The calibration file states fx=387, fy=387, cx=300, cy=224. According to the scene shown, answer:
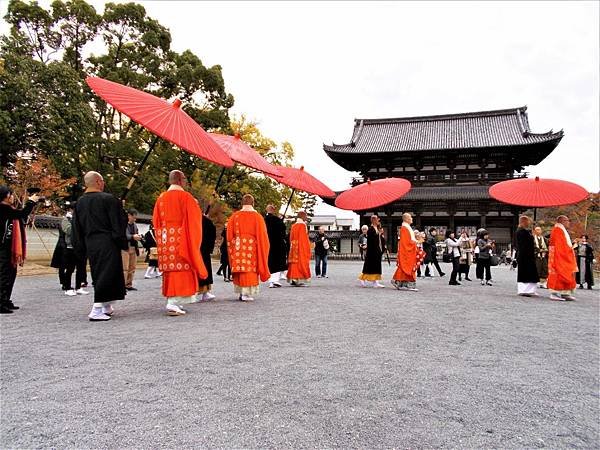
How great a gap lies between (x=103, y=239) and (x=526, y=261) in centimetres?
855

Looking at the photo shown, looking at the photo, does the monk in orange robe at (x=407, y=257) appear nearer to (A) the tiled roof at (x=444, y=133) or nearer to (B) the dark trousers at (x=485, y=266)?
(B) the dark trousers at (x=485, y=266)

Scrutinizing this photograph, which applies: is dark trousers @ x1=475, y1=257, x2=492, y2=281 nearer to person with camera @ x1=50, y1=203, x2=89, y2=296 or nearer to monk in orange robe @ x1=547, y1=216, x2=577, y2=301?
monk in orange robe @ x1=547, y1=216, x2=577, y2=301

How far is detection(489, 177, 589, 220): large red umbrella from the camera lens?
27.3 feet

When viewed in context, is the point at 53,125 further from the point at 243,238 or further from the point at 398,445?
the point at 398,445

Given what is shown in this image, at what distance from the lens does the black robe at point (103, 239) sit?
4.91m

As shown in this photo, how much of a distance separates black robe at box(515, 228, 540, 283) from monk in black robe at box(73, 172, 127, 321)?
8.16 meters

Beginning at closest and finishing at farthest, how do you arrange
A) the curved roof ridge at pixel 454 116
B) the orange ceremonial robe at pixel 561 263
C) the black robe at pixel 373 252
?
the orange ceremonial robe at pixel 561 263, the black robe at pixel 373 252, the curved roof ridge at pixel 454 116

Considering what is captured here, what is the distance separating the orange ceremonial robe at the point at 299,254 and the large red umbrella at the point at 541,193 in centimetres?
458

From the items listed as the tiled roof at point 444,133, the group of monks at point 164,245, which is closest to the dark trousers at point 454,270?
the group of monks at point 164,245

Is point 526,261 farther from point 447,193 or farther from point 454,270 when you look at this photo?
point 447,193

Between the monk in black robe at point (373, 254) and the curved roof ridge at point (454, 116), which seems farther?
the curved roof ridge at point (454, 116)

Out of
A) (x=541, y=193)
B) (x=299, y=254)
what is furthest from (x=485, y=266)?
(x=299, y=254)

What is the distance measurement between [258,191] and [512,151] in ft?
57.7

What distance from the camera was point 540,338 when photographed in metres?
4.58
